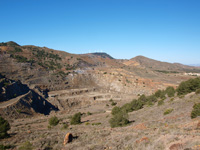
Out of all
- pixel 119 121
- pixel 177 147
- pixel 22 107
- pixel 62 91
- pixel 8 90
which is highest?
pixel 8 90

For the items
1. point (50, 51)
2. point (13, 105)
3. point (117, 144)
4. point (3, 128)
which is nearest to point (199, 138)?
point (117, 144)

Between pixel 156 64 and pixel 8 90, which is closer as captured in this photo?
pixel 8 90

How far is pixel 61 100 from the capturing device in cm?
5219

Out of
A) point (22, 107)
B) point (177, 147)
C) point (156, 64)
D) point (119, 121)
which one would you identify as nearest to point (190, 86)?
point (119, 121)

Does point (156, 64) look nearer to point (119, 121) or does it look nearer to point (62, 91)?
point (62, 91)

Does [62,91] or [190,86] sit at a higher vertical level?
[190,86]

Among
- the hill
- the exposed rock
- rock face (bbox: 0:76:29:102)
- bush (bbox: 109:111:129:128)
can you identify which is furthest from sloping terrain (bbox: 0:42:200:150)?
the hill

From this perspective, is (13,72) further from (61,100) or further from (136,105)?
(136,105)

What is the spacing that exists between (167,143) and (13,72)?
68634mm

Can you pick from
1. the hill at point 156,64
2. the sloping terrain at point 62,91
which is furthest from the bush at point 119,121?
the hill at point 156,64

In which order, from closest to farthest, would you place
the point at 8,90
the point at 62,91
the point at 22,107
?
the point at 22,107, the point at 8,90, the point at 62,91

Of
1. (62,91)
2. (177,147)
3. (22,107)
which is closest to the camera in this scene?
(177,147)

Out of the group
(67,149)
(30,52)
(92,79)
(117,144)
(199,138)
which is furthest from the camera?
(30,52)

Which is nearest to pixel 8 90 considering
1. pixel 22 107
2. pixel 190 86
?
pixel 22 107
